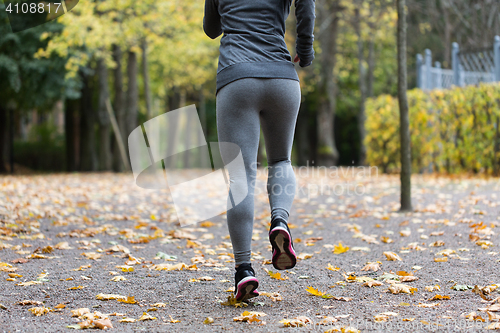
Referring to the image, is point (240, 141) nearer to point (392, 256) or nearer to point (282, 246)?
point (282, 246)

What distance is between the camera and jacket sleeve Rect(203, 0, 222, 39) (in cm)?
299

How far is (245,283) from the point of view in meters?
2.71

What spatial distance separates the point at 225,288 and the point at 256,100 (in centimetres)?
128

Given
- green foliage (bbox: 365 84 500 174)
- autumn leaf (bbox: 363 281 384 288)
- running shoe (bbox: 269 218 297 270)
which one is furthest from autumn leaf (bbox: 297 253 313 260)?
green foliage (bbox: 365 84 500 174)

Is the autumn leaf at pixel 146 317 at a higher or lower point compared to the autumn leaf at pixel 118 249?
higher

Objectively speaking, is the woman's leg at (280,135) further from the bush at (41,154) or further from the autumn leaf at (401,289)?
the bush at (41,154)

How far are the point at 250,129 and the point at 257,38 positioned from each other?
1.60 feet

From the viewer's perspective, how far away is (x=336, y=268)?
3.75 m

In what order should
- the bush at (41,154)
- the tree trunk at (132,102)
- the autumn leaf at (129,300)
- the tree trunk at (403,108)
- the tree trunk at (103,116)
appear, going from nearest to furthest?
the autumn leaf at (129,300) < the tree trunk at (403,108) < the tree trunk at (132,102) < the tree trunk at (103,116) < the bush at (41,154)

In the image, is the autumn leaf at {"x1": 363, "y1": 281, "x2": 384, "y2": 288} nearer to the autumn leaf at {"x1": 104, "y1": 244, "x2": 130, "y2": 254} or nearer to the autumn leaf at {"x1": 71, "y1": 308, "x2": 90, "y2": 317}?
the autumn leaf at {"x1": 71, "y1": 308, "x2": 90, "y2": 317}

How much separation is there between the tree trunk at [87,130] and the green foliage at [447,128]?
38.2 feet

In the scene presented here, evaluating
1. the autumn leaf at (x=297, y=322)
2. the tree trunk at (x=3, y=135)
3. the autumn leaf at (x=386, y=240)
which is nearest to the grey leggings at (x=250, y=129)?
the autumn leaf at (x=297, y=322)

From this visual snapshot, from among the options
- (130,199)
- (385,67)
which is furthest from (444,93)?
(385,67)

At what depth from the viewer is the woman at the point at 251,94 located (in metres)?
2.73
